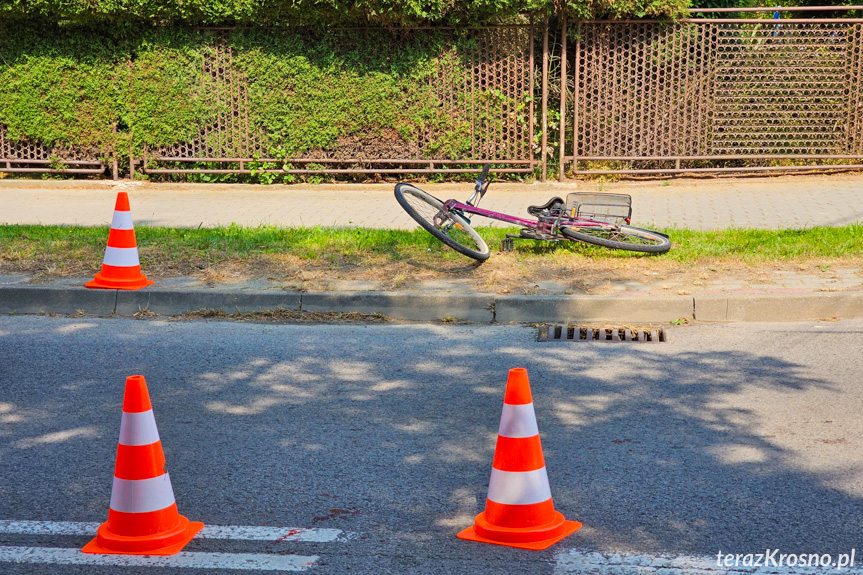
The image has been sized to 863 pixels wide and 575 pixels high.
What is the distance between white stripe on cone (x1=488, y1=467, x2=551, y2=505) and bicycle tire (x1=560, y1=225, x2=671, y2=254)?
4842 mm

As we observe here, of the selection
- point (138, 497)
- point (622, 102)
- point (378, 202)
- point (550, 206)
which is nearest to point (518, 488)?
point (138, 497)

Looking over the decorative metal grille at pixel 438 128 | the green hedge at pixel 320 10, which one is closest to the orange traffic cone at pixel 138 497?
the green hedge at pixel 320 10

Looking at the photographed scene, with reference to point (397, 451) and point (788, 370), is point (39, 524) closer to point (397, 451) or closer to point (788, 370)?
point (397, 451)

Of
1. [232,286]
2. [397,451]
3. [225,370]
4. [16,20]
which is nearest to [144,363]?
[225,370]

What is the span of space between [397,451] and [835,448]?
81.3 inches

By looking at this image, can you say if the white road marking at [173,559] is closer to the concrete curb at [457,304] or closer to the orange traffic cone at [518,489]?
the orange traffic cone at [518,489]

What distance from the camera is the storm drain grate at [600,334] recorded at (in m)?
6.36

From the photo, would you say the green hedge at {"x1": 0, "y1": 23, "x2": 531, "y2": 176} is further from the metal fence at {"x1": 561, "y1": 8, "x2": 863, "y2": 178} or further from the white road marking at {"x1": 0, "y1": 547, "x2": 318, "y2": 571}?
the white road marking at {"x1": 0, "y1": 547, "x2": 318, "y2": 571}

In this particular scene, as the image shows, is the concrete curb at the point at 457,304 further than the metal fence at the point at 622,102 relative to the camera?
No

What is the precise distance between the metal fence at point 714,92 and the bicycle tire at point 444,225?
5538 mm

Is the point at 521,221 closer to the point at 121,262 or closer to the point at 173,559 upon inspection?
the point at 121,262

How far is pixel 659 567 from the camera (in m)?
3.18

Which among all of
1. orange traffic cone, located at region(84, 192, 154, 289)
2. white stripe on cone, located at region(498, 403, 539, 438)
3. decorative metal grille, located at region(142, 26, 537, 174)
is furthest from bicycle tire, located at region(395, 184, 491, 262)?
decorative metal grille, located at region(142, 26, 537, 174)

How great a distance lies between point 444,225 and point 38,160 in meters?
8.44
